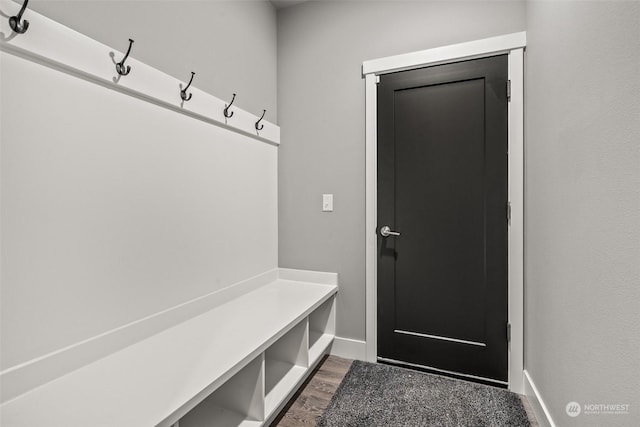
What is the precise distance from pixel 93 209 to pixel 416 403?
1781mm

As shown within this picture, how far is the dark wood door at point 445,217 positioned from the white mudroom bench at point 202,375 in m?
0.54

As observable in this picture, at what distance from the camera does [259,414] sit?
1.36m

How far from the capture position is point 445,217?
1.97m

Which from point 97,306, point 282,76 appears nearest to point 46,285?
point 97,306

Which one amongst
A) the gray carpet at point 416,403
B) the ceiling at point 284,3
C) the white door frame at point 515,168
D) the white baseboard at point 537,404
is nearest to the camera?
the white baseboard at point 537,404

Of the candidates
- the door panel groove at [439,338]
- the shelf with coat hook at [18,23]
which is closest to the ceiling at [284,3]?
the shelf with coat hook at [18,23]

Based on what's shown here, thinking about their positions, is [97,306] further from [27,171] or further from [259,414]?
[259,414]

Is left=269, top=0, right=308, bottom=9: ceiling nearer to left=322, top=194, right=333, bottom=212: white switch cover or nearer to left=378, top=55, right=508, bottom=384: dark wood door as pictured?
left=378, top=55, right=508, bottom=384: dark wood door

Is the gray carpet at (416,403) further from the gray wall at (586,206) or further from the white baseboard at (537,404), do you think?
the gray wall at (586,206)

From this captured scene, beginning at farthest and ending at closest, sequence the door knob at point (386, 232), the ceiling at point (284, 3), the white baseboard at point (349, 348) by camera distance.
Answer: the ceiling at point (284, 3), the white baseboard at point (349, 348), the door knob at point (386, 232)

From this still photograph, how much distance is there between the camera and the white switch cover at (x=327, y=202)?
2293mm

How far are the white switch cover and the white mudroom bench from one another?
56 centimetres

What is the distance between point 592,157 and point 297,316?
1388mm

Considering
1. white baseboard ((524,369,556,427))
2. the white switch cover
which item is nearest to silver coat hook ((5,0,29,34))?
the white switch cover
